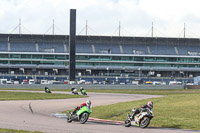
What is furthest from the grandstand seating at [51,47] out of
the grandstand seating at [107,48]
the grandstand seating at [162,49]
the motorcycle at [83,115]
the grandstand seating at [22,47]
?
the motorcycle at [83,115]

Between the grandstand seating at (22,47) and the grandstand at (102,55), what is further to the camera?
the grandstand seating at (22,47)

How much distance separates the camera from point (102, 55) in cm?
14238

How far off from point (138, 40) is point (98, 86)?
183ft

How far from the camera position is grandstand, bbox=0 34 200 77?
139625 millimetres

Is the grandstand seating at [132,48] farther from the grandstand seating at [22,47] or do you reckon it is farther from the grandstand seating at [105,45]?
the grandstand seating at [22,47]

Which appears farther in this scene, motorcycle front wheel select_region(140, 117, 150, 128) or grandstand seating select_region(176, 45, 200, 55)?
grandstand seating select_region(176, 45, 200, 55)

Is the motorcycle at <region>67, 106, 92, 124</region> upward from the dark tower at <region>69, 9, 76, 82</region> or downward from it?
downward

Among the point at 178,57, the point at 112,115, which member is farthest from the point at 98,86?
the point at 112,115

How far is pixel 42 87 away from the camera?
94.7m

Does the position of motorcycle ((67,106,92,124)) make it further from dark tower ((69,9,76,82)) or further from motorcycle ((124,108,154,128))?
dark tower ((69,9,76,82))

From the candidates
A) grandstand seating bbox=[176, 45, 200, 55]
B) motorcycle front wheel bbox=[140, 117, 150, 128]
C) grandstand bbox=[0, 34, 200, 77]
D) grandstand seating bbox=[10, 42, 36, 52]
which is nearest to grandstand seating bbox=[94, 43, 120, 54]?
grandstand bbox=[0, 34, 200, 77]

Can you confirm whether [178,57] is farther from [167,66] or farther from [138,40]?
[138,40]

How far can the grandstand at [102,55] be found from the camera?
458 feet

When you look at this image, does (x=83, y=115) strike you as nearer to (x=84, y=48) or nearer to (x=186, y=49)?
(x=84, y=48)
